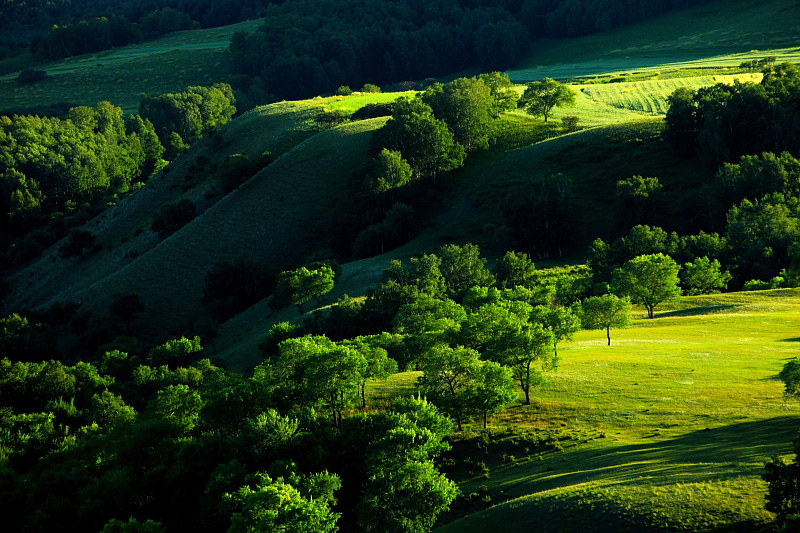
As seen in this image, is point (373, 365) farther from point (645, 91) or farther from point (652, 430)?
point (645, 91)

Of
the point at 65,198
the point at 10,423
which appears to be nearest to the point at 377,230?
the point at 10,423

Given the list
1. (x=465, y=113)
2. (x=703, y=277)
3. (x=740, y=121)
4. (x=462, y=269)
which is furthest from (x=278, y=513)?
(x=465, y=113)

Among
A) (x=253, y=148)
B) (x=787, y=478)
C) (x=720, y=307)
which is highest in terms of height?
(x=253, y=148)

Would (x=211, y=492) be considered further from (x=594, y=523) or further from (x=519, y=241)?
(x=519, y=241)

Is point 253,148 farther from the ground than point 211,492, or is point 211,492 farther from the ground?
point 253,148

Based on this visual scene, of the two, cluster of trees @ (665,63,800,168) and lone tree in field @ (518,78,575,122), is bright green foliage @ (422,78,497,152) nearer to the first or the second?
lone tree in field @ (518,78,575,122)

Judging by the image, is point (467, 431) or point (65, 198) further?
point (65, 198)
